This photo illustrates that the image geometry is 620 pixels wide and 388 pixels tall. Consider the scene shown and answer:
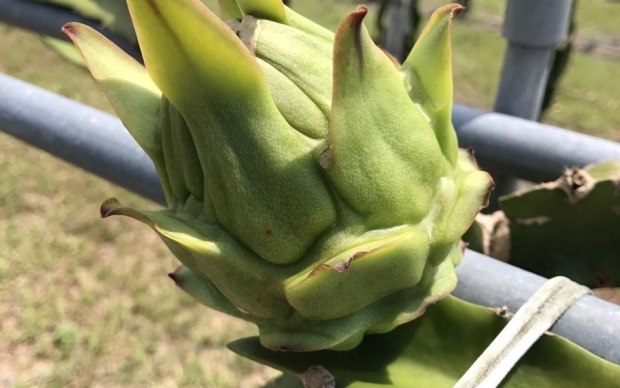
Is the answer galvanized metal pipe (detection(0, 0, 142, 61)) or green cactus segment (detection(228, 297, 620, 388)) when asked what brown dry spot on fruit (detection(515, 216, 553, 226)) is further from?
galvanized metal pipe (detection(0, 0, 142, 61))

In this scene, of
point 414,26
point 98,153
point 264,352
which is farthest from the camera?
point 414,26

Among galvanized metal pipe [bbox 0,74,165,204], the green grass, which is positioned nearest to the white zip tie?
galvanized metal pipe [bbox 0,74,165,204]

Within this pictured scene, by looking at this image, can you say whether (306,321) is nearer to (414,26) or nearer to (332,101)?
(332,101)

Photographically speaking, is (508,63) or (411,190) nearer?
(411,190)

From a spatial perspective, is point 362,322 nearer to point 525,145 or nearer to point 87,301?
point 525,145

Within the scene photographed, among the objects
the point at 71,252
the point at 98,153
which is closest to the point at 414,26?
the point at 98,153

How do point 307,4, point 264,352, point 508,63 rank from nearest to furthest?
point 264,352 < point 508,63 < point 307,4

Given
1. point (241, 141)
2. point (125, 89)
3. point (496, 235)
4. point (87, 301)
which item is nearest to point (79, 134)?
point (125, 89)
